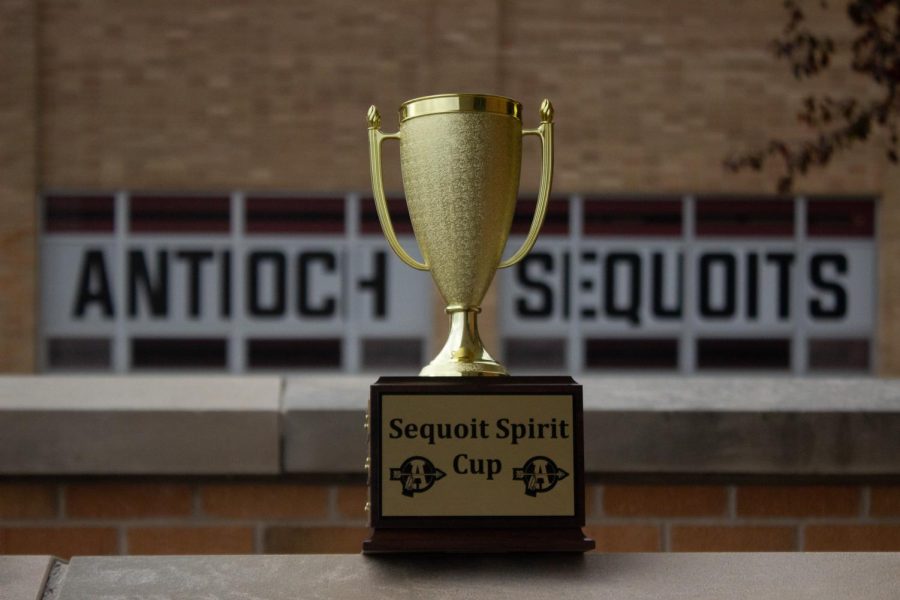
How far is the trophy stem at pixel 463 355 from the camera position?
126 cm

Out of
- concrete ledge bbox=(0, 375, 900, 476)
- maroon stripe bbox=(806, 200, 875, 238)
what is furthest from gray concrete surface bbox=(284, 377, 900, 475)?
maroon stripe bbox=(806, 200, 875, 238)

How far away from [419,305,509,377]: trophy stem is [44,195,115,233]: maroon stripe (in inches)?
369

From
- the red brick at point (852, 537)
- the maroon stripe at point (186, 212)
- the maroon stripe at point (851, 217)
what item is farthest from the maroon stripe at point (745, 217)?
the red brick at point (852, 537)

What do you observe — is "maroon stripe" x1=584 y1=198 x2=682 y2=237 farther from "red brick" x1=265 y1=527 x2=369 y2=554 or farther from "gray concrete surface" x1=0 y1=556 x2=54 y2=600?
"gray concrete surface" x1=0 y1=556 x2=54 y2=600

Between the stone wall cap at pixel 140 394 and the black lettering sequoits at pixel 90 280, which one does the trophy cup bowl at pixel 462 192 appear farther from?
the black lettering sequoits at pixel 90 280

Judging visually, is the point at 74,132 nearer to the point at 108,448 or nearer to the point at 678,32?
the point at 678,32

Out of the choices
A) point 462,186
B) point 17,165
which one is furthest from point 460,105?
point 17,165

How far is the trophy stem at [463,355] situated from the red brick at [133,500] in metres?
0.56

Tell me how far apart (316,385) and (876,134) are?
961 centimetres

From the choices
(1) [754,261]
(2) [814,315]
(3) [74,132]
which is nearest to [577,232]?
(1) [754,261]

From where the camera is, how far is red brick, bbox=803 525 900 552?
168 cm

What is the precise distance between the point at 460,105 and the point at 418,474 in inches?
17.7

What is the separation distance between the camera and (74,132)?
32.6 ft

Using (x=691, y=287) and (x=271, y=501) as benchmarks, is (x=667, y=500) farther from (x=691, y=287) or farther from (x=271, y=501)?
(x=691, y=287)
